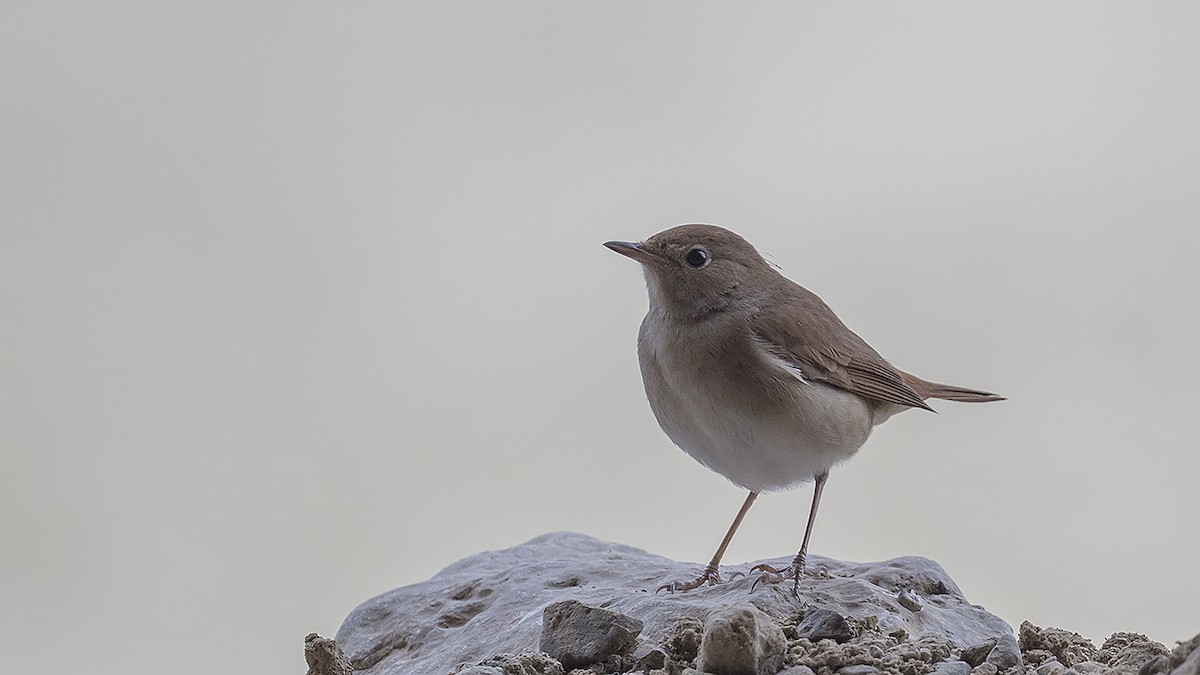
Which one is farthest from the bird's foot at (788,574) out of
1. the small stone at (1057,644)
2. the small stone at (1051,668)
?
the small stone at (1051,668)

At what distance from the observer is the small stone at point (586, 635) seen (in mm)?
3070

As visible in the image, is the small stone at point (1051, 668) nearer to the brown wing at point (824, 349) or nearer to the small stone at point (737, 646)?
Answer: the small stone at point (737, 646)

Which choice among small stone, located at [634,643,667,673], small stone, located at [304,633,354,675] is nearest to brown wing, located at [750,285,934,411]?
small stone, located at [634,643,667,673]

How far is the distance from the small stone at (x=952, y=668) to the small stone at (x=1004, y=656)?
0.24ft

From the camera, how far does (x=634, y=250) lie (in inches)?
163

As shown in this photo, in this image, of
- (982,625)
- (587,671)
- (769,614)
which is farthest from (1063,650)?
(587,671)

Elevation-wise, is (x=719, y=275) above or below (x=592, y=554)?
above

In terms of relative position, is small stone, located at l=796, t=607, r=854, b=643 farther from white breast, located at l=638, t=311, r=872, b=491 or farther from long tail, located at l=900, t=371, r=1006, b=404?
long tail, located at l=900, t=371, r=1006, b=404

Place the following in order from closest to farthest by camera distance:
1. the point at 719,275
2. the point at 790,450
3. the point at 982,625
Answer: the point at 982,625
the point at 790,450
the point at 719,275

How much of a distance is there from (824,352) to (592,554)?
46.8 inches

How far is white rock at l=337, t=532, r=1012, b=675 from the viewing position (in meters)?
3.48

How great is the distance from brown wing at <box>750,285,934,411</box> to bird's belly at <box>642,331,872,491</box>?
71 millimetres

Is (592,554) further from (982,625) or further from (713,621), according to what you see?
(713,621)

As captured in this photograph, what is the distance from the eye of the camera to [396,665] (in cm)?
384
